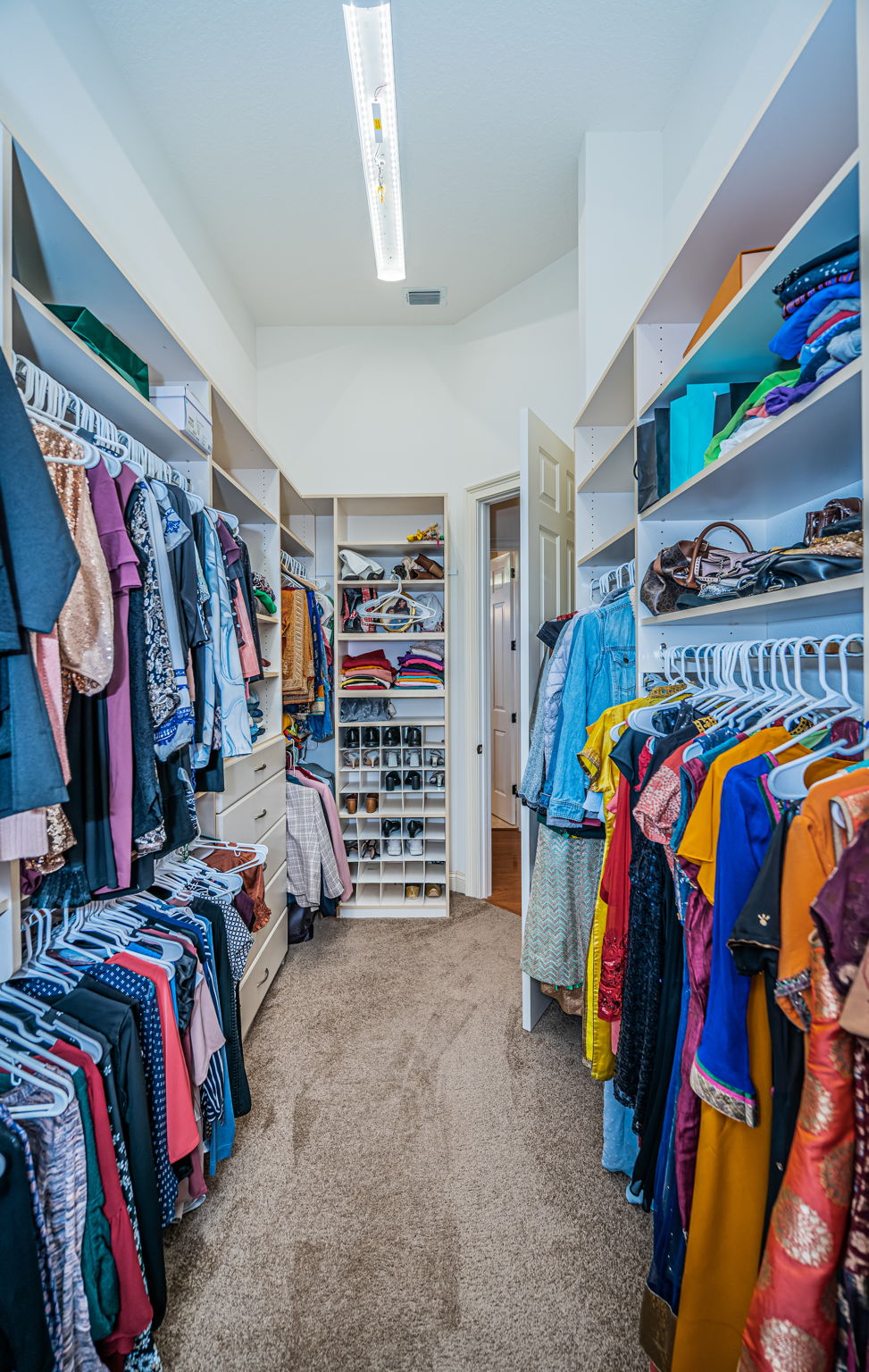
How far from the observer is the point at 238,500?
236 cm

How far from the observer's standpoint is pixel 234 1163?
5.23ft

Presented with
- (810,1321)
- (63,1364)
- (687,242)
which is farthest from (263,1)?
(63,1364)

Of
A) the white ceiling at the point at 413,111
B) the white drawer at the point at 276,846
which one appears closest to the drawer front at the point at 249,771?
the white drawer at the point at 276,846

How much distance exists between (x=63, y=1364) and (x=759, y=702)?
5.04ft

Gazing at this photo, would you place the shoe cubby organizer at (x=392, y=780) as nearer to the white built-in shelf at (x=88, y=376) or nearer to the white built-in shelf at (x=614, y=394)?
the white built-in shelf at (x=614, y=394)

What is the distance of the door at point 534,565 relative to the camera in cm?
211

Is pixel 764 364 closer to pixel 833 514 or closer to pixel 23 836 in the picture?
→ pixel 833 514

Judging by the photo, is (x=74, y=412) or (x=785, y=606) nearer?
(x=785, y=606)

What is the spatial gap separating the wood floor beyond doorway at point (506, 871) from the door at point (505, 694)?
0.33 m

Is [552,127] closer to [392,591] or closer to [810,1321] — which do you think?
[392,591]

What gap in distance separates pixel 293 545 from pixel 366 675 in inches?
33.2

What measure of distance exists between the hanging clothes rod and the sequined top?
107mm

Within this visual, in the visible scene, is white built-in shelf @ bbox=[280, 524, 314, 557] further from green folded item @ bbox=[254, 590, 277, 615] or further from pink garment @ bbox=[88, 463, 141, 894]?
pink garment @ bbox=[88, 463, 141, 894]

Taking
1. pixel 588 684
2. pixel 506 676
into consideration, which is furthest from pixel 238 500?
pixel 506 676
